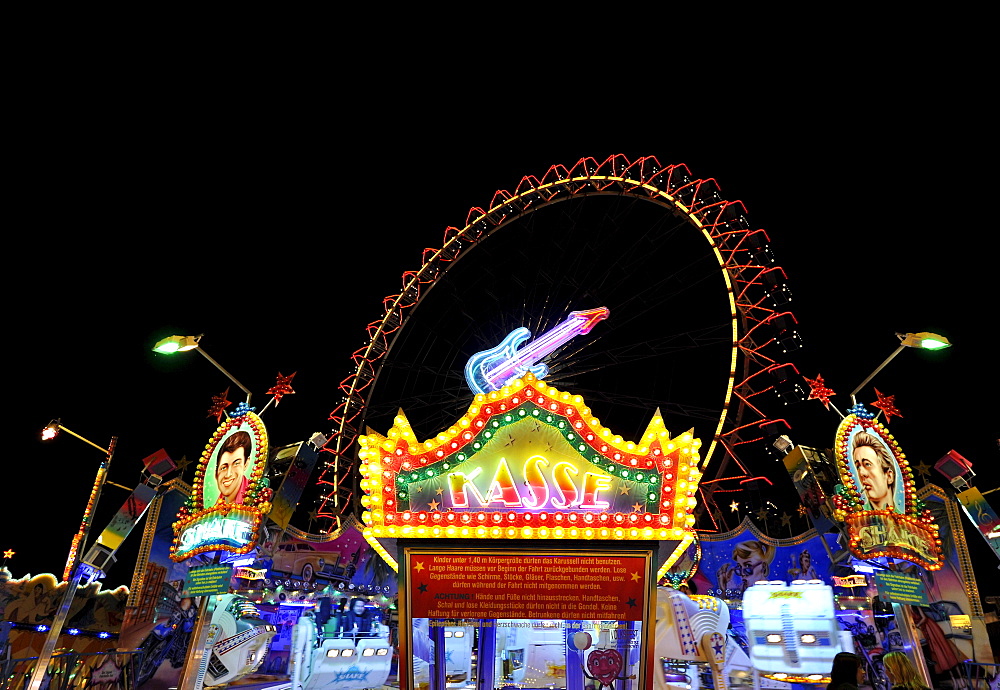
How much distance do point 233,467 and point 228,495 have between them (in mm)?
710

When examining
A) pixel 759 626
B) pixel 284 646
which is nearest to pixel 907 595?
pixel 759 626

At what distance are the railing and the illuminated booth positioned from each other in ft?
22.7

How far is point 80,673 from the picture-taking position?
14672 millimetres

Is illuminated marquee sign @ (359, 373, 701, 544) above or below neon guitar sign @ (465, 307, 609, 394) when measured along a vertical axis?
below

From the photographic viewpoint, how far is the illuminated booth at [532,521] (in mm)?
11672

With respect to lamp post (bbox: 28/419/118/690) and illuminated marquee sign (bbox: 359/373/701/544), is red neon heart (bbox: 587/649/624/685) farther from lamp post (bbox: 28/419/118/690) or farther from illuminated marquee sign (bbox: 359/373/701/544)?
lamp post (bbox: 28/419/118/690)

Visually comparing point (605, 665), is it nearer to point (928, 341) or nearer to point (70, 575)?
point (928, 341)

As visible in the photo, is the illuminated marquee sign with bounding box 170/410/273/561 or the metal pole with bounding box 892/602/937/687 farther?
the metal pole with bounding box 892/602/937/687

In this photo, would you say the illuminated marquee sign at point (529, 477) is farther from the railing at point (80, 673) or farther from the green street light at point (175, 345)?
the green street light at point (175, 345)

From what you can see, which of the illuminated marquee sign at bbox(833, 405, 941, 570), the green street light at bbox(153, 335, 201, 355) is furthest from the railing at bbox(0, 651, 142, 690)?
the illuminated marquee sign at bbox(833, 405, 941, 570)

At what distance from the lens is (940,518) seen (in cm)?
1958

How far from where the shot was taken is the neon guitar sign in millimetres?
16641

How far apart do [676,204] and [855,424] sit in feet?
25.4

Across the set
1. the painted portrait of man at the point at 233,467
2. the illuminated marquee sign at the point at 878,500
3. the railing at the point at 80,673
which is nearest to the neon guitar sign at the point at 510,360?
the painted portrait of man at the point at 233,467
